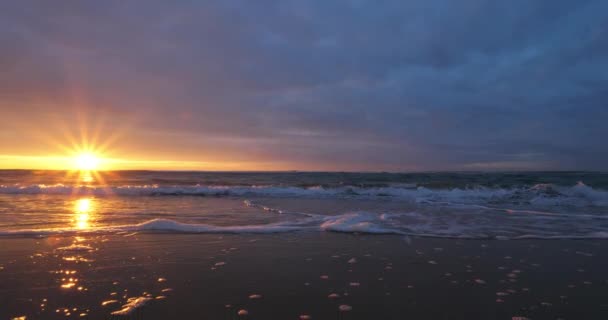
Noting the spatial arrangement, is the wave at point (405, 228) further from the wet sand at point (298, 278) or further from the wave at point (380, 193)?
the wave at point (380, 193)

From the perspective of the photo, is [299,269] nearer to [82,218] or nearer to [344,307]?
[344,307]

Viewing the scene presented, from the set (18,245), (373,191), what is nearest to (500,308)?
(18,245)

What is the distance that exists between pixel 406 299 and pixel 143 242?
199 inches

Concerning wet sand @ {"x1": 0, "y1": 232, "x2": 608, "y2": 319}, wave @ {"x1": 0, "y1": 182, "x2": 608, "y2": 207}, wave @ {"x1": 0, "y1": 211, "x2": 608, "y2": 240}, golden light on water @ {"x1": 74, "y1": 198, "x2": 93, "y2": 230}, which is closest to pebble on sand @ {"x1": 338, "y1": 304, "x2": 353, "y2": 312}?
wet sand @ {"x1": 0, "y1": 232, "x2": 608, "y2": 319}

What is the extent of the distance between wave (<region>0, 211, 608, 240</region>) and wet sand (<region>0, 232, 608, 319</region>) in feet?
2.52

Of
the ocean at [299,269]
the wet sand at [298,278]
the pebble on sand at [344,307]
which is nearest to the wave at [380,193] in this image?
the ocean at [299,269]

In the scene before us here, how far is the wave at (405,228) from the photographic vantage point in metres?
8.11

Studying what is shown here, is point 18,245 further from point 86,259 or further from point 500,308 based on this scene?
point 500,308

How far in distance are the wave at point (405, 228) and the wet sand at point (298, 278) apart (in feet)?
2.52

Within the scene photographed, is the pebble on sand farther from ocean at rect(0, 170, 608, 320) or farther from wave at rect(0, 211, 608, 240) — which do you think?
wave at rect(0, 211, 608, 240)

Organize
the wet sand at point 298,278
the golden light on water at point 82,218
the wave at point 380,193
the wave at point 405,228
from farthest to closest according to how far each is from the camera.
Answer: the wave at point 380,193 < the golden light on water at point 82,218 < the wave at point 405,228 < the wet sand at point 298,278

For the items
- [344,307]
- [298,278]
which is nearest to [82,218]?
[298,278]

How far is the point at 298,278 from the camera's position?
4965 mm

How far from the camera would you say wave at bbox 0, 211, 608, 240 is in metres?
8.11
